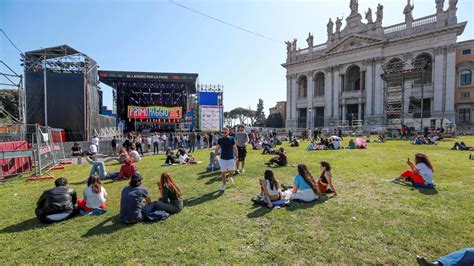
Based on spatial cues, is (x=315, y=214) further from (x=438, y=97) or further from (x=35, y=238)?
(x=438, y=97)

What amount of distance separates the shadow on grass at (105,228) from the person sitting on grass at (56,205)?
894 mm

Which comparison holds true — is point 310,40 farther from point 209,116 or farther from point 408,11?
point 209,116

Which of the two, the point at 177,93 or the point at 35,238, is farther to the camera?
the point at 177,93

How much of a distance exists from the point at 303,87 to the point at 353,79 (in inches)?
437

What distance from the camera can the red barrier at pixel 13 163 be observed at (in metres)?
9.42

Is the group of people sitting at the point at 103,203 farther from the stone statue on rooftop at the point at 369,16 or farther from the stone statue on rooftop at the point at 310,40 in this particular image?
the stone statue on rooftop at the point at 310,40

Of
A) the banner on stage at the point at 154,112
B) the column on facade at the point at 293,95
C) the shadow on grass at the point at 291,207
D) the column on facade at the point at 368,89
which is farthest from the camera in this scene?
the column on facade at the point at 293,95

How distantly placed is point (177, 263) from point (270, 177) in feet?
8.87

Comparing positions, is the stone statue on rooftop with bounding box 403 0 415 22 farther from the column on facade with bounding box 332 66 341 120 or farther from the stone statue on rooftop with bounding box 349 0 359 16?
the column on facade with bounding box 332 66 341 120

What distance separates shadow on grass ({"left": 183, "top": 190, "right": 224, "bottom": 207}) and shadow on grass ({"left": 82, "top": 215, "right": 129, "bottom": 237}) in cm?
151

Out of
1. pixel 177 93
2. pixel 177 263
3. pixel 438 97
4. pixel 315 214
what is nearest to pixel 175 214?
pixel 177 263

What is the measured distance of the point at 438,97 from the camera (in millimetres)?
35094

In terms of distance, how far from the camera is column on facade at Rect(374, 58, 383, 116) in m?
39.9

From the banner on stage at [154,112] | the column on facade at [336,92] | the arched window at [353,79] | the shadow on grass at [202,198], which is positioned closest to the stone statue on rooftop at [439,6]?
the arched window at [353,79]
